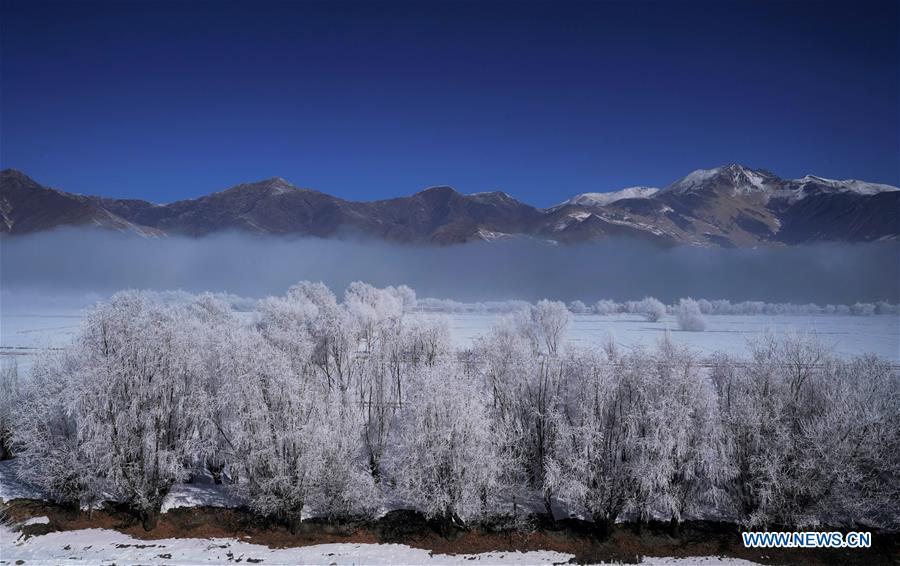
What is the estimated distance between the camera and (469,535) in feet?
97.9

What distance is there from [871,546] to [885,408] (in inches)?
336

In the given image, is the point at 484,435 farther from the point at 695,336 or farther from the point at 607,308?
the point at 607,308

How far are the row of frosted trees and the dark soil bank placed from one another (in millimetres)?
864

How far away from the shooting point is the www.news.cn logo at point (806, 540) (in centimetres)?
2795

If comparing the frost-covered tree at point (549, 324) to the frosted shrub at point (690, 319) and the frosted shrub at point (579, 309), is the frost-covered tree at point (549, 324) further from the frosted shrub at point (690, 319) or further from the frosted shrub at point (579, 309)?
the frosted shrub at point (579, 309)

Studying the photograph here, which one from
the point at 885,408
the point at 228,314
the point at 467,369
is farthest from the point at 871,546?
the point at 228,314

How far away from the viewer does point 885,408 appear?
103 ft

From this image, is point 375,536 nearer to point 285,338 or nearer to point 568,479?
point 568,479


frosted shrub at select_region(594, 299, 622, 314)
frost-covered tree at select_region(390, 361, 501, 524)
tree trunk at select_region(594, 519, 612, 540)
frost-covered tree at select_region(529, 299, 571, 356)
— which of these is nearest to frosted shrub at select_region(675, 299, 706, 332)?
frost-covered tree at select_region(529, 299, 571, 356)

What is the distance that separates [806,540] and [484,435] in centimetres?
1895

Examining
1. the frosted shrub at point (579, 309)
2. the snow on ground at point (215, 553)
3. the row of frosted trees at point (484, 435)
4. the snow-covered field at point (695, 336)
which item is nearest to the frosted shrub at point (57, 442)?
the row of frosted trees at point (484, 435)

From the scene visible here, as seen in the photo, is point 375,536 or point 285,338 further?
point 285,338

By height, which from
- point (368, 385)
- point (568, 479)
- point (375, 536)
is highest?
point (368, 385)

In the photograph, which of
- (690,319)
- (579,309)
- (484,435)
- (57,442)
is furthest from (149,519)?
(579,309)
